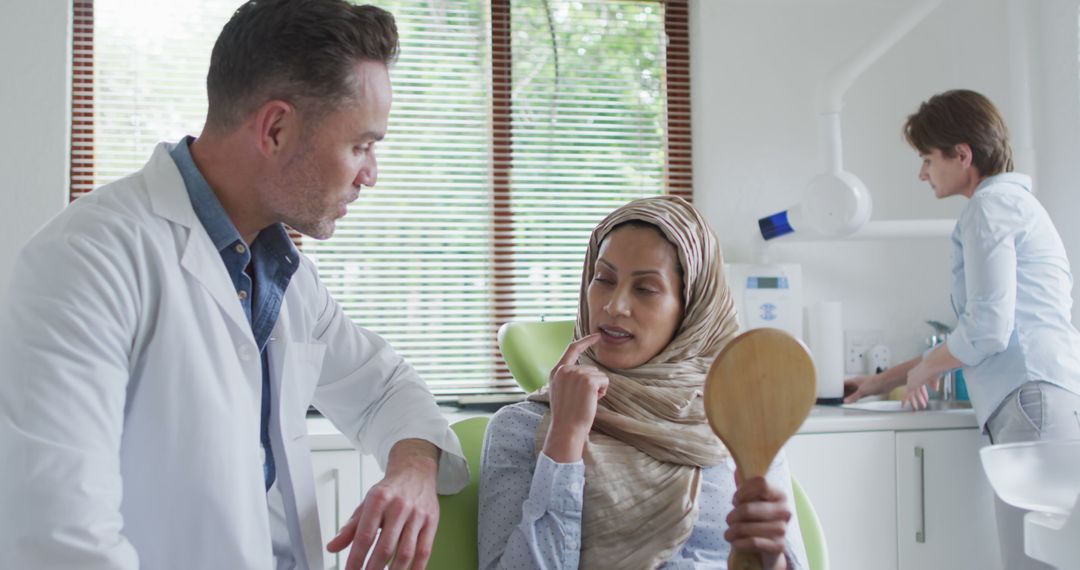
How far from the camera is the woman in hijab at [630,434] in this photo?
1397 millimetres

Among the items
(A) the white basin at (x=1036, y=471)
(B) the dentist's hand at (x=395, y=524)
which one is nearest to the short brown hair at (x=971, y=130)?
(A) the white basin at (x=1036, y=471)

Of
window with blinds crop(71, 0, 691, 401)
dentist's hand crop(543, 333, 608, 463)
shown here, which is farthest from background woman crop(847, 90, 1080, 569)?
dentist's hand crop(543, 333, 608, 463)

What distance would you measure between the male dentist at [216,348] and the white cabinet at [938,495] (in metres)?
1.84

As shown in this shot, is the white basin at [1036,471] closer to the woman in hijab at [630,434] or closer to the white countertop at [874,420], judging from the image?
the woman in hijab at [630,434]

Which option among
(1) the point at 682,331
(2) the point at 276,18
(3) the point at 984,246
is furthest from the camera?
(3) the point at 984,246

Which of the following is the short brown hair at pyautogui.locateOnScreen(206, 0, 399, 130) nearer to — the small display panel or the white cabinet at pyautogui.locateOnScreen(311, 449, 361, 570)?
the white cabinet at pyautogui.locateOnScreen(311, 449, 361, 570)

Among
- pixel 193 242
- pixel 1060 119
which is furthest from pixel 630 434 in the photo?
pixel 1060 119

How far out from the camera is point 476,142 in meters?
3.18

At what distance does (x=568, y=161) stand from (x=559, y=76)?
0.97ft

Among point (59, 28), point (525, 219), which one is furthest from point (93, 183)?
point (525, 219)

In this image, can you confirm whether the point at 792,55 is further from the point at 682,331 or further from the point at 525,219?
the point at 682,331

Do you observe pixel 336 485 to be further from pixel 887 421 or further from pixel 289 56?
pixel 887 421

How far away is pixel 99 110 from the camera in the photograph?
2.93 m

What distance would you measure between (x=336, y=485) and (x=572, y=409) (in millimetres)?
1264
